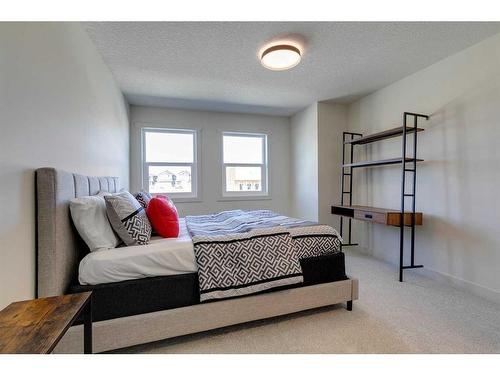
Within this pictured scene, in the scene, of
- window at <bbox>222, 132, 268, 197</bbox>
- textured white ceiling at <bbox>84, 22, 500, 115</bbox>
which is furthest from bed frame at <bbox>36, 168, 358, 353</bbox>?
window at <bbox>222, 132, 268, 197</bbox>

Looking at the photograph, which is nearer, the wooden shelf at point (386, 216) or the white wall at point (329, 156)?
the wooden shelf at point (386, 216)

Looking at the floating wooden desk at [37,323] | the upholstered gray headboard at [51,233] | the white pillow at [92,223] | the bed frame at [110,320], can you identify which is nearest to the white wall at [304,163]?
the bed frame at [110,320]

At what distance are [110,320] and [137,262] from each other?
1.13ft

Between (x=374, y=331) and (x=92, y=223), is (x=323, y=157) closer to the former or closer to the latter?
(x=374, y=331)

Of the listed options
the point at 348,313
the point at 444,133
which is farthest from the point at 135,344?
the point at 444,133

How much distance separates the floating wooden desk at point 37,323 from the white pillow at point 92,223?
61 cm

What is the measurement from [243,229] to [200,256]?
499 millimetres

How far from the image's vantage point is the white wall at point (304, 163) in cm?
380

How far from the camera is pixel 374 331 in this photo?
5.27 feet

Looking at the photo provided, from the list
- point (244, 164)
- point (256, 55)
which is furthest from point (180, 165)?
Result: point (256, 55)

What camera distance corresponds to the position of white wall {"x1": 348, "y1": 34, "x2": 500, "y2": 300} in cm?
208

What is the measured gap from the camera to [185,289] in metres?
1.50

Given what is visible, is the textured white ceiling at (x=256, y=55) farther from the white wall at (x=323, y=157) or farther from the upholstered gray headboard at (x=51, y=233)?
the upholstered gray headboard at (x=51, y=233)

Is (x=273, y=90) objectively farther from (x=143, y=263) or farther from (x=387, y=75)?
(x=143, y=263)
